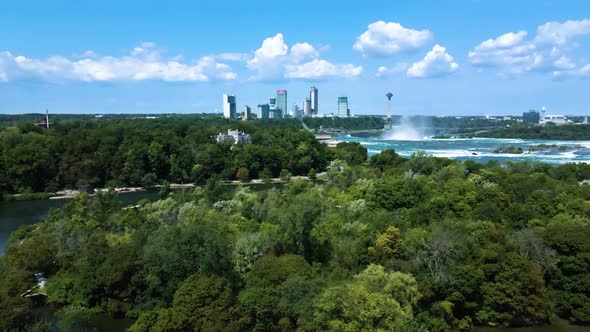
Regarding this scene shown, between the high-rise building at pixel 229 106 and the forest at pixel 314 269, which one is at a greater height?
the high-rise building at pixel 229 106

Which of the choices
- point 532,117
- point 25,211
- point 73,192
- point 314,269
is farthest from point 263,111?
point 314,269

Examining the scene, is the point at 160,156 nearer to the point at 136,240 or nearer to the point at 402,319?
the point at 136,240

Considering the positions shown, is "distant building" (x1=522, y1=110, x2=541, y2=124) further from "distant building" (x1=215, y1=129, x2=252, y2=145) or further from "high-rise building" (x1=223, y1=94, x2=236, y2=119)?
"distant building" (x1=215, y1=129, x2=252, y2=145)

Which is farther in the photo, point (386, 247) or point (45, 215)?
point (45, 215)

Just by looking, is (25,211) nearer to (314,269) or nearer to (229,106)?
(314,269)

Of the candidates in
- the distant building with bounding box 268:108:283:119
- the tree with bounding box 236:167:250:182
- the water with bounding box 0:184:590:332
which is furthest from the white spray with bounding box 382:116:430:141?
the water with bounding box 0:184:590:332

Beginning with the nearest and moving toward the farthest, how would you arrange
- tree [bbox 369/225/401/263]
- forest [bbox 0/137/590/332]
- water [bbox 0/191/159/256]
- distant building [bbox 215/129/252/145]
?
forest [bbox 0/137/590/332]
tree [bbox 369/225/401/263]
water [bbox 0/191/159/256]
distant building [bbox 215/129/252/145]

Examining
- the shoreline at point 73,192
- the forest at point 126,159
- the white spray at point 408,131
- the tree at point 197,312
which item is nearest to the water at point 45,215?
the shoreline at point 73,192

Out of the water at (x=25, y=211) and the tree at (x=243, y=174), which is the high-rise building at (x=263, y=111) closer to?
the tree at (x=243, y=174)

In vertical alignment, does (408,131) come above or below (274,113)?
below
